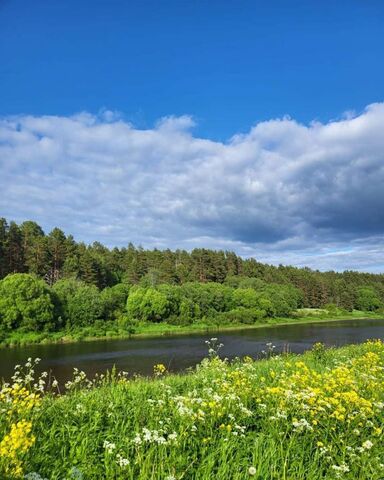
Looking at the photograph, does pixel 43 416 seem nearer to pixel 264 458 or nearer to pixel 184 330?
pixel 264 458

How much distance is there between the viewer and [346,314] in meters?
131

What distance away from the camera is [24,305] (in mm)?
63594

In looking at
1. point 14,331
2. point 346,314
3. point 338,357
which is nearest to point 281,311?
point 346,314

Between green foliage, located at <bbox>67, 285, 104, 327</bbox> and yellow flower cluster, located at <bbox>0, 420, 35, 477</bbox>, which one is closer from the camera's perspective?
yellow flower cluster, located at <bbox>0, 420, 35, 477</bbox>

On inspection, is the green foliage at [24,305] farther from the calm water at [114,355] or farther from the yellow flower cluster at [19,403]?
the yellow flower cluster at [19,403]

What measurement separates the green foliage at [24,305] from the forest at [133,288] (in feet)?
0.50

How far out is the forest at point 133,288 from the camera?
66.8 metres

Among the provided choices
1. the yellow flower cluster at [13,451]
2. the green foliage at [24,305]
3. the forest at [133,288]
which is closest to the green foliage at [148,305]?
the forest at [133,288]

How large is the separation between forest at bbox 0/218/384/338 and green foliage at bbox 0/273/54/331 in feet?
0.50

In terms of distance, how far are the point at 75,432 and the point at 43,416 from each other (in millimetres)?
591

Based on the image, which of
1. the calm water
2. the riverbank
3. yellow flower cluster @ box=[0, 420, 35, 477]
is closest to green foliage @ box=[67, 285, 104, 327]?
the riverbank

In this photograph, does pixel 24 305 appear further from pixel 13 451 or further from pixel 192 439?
pixel 13 451

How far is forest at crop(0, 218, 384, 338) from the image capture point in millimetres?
66812

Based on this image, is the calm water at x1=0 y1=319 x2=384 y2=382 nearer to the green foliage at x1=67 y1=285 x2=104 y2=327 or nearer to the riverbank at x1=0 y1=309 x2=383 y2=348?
the riverbank at x1=0 y1=309 x2=383 y2=348
